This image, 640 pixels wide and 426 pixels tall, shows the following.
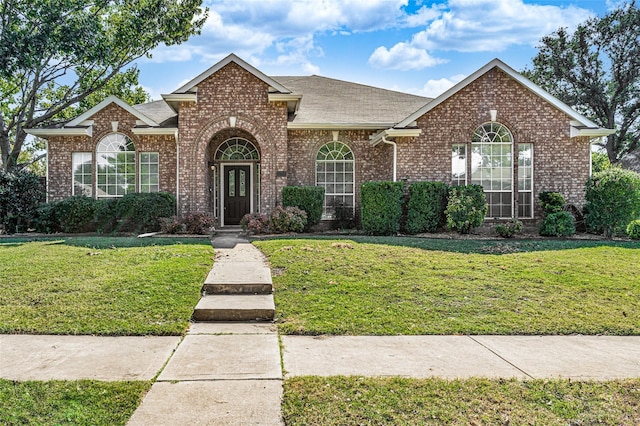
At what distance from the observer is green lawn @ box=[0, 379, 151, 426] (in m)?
3.21

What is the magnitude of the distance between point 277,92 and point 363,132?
352 centimetres

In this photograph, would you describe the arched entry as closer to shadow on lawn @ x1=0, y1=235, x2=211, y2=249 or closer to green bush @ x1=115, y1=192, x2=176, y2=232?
green bush @ x1=115, y1=192, x2=176, y2=232

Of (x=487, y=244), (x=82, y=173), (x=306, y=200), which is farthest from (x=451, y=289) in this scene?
(x=82, y=173)

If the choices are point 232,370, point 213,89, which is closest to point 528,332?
point 232,370

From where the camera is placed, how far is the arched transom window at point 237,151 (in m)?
16.4

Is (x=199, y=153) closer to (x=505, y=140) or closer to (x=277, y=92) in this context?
(x=277, y=92)

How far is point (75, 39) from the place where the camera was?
17.7 meters

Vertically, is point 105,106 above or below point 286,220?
above

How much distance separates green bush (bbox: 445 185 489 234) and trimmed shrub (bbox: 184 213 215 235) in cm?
747

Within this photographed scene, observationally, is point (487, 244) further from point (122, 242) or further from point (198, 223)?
point (122, 242)

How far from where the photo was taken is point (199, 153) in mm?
15102

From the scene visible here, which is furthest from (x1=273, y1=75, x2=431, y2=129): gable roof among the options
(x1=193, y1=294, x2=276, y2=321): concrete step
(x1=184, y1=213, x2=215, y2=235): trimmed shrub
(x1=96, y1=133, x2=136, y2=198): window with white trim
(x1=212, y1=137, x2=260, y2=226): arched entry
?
(x1=193, y1=294, x2=276, y2=321): concrete step

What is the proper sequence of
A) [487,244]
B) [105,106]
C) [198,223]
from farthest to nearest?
1. [105,106]
2. [198,223]
3. [487,244]

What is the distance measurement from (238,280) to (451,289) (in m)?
3.56
